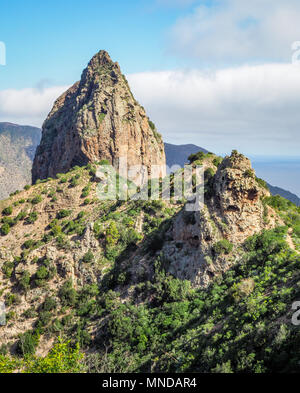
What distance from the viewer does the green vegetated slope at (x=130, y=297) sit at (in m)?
17.3

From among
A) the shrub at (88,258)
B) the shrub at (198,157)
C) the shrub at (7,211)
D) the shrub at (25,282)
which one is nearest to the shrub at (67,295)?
the shrub at (88,258)

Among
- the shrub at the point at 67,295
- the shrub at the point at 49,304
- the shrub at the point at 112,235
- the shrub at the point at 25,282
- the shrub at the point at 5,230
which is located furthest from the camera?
the shrub at the point at 5,230

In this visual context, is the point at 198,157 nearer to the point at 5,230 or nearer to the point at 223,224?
the point at 223,224

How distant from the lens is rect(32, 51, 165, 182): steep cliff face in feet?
216

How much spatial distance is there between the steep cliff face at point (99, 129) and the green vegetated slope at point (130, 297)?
1666 centimetres

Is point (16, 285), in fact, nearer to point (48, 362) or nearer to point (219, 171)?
point (48, 362)

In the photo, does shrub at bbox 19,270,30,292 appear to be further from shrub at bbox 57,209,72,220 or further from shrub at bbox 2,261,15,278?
shrub at bbox 57,209,72,220

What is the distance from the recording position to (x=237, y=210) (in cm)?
2908

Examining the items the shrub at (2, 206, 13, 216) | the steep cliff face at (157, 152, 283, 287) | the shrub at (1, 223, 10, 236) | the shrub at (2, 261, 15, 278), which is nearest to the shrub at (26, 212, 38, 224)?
the shrub at (1, 223, 10, 236)

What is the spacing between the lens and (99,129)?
65.5 metres

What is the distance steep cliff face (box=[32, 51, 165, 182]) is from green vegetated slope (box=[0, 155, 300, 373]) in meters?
16.7

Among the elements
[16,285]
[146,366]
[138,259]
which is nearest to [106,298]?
[138,259]

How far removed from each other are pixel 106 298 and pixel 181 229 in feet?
36.7

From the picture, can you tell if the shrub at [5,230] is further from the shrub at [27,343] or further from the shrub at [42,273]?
the shrub at [27,343]
